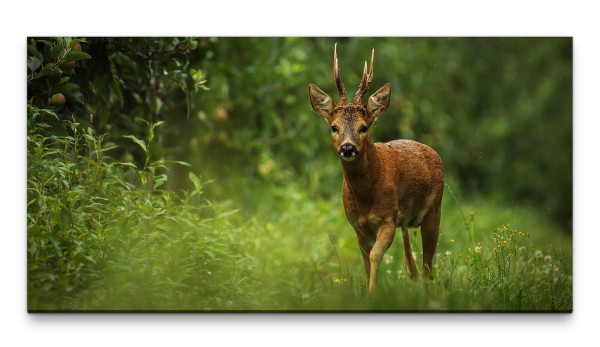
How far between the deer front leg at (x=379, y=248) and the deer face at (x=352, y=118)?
1.23 feet

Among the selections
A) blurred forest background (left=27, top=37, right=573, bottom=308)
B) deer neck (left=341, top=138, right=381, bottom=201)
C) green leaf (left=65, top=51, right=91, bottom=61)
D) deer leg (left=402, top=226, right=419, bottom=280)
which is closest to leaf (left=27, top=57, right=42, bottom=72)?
blurred forest background (left=27, top=37, right=573, bottom=308)

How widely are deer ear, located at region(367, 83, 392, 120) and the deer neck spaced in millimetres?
134

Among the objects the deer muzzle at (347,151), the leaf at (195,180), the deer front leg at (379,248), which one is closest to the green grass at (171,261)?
the leaf at (195,180)

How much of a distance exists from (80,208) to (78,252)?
0.73ft

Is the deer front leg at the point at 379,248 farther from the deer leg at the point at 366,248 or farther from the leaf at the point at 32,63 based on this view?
the leaf at the point at 32,63

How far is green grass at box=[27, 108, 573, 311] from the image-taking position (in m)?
6.11

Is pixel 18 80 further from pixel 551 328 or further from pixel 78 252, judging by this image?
pixel 551 328

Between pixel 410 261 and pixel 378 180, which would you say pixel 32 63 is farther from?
pixel 410 261

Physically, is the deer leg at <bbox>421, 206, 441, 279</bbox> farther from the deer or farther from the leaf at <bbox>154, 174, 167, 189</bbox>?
the leaf at <bbox>154, 174, 167, 189</bbox>

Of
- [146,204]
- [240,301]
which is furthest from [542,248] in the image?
[146,204]

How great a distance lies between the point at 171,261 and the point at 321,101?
1.10 m

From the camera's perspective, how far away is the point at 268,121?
27.9 feet

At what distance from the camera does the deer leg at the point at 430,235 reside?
6.20m

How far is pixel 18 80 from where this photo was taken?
20.5ft
